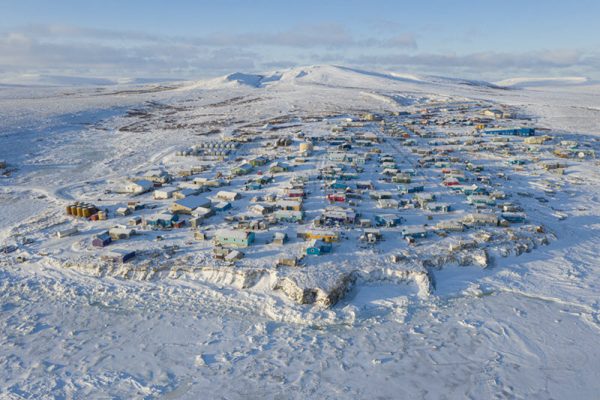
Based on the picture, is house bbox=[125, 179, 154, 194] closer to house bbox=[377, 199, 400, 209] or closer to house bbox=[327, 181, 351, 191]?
house bbox=[327, 181, 351, 191]

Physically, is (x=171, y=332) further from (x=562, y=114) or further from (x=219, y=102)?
(x=219, y=102)

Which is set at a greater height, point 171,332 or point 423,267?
point 423,267

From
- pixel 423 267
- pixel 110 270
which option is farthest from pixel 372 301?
pixel 110 270

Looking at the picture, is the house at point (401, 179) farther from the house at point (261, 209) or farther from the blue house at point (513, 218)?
the house at point (261, 209)

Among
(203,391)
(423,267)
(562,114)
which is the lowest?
(203,391)

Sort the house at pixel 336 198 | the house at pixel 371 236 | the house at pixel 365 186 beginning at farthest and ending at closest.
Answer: the house at pixel 365 186 < the house at pixel 336 198 < the house at pixel 371 236

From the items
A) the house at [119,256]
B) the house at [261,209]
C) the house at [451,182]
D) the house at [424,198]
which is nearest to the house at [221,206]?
the house at [261,209]
